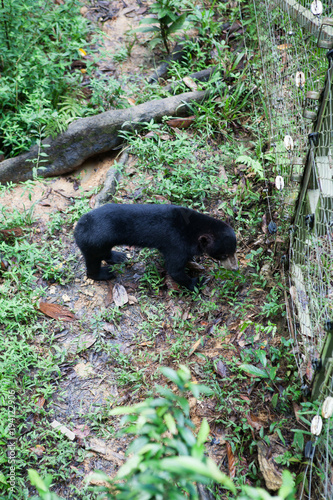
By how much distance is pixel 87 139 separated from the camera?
639 cm

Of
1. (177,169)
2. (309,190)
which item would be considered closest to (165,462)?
(309,190)

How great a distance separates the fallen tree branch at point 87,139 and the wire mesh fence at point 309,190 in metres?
1.71

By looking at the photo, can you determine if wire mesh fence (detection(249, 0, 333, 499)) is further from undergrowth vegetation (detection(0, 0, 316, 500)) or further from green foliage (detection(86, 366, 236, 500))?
green foliage (detection(86, 366, 236, 500))

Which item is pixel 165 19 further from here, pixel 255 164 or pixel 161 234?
pixel 161 234

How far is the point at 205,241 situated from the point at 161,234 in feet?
1.73

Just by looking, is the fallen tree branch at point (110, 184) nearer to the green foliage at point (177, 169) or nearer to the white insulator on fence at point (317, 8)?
the green foliage at point (177, 169)

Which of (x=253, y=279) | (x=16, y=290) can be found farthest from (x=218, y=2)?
(x=16, y=290)

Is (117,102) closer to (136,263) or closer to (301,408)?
(136,263)

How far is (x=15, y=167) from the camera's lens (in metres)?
6.34

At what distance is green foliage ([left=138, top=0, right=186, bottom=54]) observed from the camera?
22.2ft

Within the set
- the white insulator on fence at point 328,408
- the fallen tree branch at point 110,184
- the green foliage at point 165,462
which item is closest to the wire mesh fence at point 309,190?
the white insulator on fence at point 328,408

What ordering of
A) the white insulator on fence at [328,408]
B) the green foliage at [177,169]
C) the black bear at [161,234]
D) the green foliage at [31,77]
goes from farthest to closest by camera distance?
the green foliage at [31,77] → the green foliage at [177,169] → the black bear at [161,234] → the white insulator on fence at [328,408]

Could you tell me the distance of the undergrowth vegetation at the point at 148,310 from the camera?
11.8 ft

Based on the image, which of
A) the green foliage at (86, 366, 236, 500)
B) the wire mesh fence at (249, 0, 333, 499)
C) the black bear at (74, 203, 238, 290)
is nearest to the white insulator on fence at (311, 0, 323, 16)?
the wire mesh fence at (249, 0, 333, 499)
